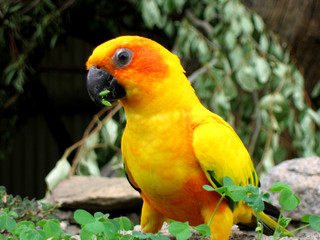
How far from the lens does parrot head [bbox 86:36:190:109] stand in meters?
1.42

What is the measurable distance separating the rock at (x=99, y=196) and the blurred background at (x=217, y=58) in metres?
0.32

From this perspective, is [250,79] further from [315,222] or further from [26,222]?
[26,222]

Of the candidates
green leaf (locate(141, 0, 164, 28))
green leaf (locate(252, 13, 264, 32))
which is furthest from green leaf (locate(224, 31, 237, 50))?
green leaf (locate(141, 0, 164, 28))

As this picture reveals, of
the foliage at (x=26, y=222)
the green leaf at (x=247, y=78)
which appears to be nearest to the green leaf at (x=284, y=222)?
the foliage at (x=26, y=222)

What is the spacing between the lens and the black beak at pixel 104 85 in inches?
56.2

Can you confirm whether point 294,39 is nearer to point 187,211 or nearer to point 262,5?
point 262,5

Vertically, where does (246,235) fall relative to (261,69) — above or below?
below

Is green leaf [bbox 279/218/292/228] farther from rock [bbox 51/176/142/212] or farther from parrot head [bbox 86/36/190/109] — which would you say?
rock [bbox 51/176/142/212]

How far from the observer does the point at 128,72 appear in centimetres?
142

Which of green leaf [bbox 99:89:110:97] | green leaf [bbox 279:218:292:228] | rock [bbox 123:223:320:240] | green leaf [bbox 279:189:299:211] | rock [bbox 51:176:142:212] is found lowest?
rock [bbox 51:176:142:212]

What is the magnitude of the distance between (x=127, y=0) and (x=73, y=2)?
46cm

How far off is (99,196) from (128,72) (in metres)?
1.02

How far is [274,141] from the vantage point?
285cm

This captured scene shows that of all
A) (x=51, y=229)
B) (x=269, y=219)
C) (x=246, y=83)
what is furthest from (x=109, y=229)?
(x=246, y=83)
